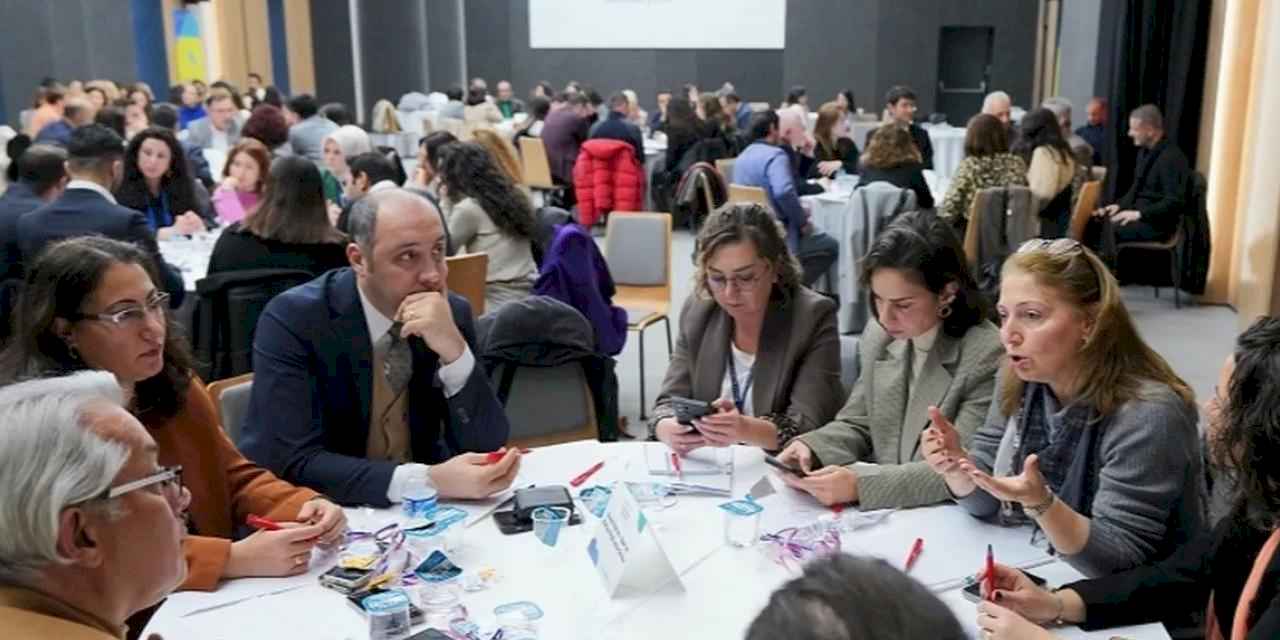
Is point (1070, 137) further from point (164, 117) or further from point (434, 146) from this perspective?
point (164, 117)

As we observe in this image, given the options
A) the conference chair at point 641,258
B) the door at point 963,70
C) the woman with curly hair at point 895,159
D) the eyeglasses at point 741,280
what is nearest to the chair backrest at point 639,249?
the conference chair at point 641,258

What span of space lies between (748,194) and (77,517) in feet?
18.5

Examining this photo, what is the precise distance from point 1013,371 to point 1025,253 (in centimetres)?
24

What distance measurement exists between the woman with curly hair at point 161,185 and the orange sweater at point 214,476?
349 centimetres

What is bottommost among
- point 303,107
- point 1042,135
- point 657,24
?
point 1042,135

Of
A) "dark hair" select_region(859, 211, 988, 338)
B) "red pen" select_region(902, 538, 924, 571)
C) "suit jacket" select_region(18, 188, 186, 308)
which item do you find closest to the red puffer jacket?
"suit jacket" select_region(18, 188, 186, 308)

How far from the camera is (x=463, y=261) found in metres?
4.60

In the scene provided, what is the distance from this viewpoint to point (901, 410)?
2736 millimetres

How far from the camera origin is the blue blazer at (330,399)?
2.47m

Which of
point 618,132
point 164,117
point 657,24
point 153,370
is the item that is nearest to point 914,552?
point 153,370

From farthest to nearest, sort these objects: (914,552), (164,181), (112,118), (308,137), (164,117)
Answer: (308,137), (164,117), (112,118), (164,181), (914,552)

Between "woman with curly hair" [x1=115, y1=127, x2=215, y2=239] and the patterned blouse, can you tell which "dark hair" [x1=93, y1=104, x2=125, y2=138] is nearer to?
"woman with curly hair" [x1=115, y1=127, x2=215, y2=239]

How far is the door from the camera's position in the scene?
55.5ft

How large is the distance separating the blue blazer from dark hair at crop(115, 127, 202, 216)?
3.44 metres
